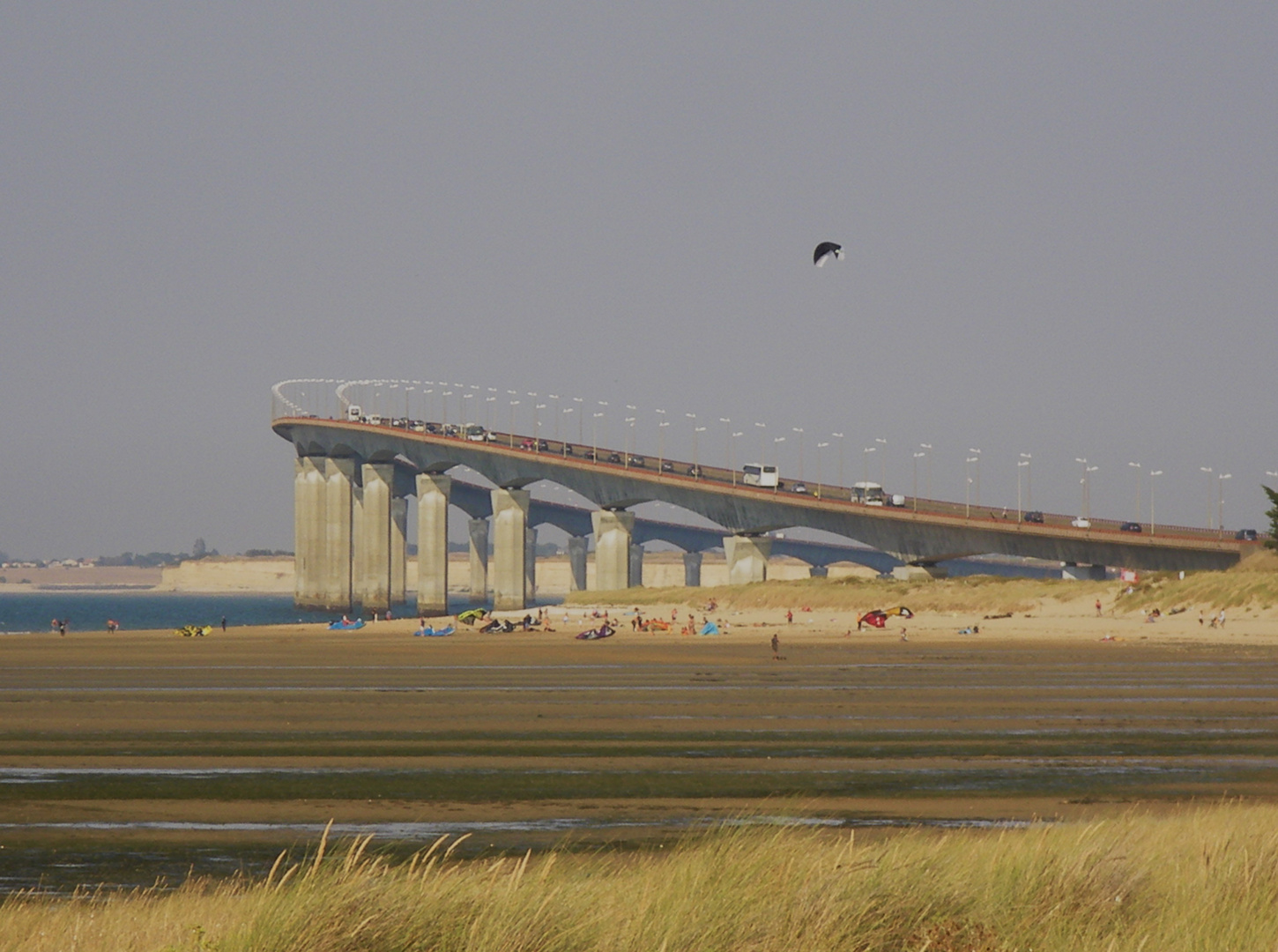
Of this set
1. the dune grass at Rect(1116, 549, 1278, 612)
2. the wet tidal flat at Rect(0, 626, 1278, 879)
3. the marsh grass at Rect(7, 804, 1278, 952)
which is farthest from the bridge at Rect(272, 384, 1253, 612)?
the marsh grass at Rect(7, 804, 1278, 952)

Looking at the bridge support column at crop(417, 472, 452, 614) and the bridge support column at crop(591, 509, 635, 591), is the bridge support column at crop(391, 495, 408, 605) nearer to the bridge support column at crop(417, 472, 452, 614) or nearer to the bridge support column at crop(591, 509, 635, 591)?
the bridge support column at crop(417, 472, 452, 614)

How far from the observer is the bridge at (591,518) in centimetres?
10856

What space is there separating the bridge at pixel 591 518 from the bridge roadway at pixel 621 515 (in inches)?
5.7

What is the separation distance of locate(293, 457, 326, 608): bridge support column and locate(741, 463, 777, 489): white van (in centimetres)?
6882

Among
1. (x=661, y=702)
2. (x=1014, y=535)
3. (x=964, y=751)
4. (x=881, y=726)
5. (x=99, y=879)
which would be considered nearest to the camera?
(x=99, y=879)

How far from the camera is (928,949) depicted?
381 inches

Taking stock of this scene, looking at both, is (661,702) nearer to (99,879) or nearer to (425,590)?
(99,879)

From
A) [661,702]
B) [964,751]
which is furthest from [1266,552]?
[964,751]

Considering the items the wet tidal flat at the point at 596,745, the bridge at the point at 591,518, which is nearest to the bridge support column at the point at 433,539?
the bridge at the point at 591,518

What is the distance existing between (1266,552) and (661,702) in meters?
68.0

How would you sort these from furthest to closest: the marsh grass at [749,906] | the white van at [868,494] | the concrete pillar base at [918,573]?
the white van at [868,494]
the concrete pillar base at [918,573]
the marsh grass at [749,906]

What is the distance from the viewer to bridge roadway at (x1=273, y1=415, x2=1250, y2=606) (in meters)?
107

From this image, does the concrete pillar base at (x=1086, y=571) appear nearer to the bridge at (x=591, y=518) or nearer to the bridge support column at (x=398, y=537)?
the bridge at (x=591, y=518)

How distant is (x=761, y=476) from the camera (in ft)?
447
